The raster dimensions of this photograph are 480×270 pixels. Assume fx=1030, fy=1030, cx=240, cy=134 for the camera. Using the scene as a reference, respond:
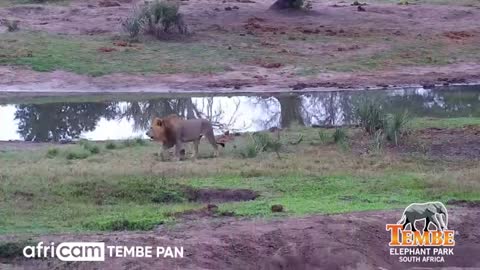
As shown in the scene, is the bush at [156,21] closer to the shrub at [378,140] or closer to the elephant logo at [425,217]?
the shrub at [378,140]

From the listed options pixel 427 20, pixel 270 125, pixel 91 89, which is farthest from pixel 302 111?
pixel 427 20

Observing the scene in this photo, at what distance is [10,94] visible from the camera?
77.9 feet

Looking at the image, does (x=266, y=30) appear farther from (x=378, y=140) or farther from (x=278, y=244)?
(x=278, y=244)

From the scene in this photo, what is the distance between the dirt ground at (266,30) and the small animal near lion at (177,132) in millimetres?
8826

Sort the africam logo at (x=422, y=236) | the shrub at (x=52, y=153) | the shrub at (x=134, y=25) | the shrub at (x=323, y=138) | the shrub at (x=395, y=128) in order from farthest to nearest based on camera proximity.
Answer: the shrub at (x=134, y=25) < the shrub at (x=323, y=138) < the shrub at (x=395, y=128) < the shrub at (x=52, y=153) < the africam logo at (x=422, y=236)

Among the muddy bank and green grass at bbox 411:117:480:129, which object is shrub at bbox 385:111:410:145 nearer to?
green grass at bbox 411:117:480:129

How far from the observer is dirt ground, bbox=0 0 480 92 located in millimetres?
25125

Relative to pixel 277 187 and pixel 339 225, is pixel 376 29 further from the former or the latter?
Result: pixel 339 225

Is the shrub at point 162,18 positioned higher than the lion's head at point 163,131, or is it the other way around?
the lion's head at point 163,131

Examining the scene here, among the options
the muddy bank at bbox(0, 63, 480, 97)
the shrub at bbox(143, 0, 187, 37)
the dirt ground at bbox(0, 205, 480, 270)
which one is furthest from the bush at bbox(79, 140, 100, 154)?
the shrub at bbox(143, 0, 187, 37)

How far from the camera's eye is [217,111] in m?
22.2

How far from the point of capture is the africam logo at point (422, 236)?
31.3 feet

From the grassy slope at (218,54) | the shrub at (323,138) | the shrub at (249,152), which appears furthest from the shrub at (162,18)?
the shrub at (249,152)

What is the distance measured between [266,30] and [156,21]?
3.47 meters
